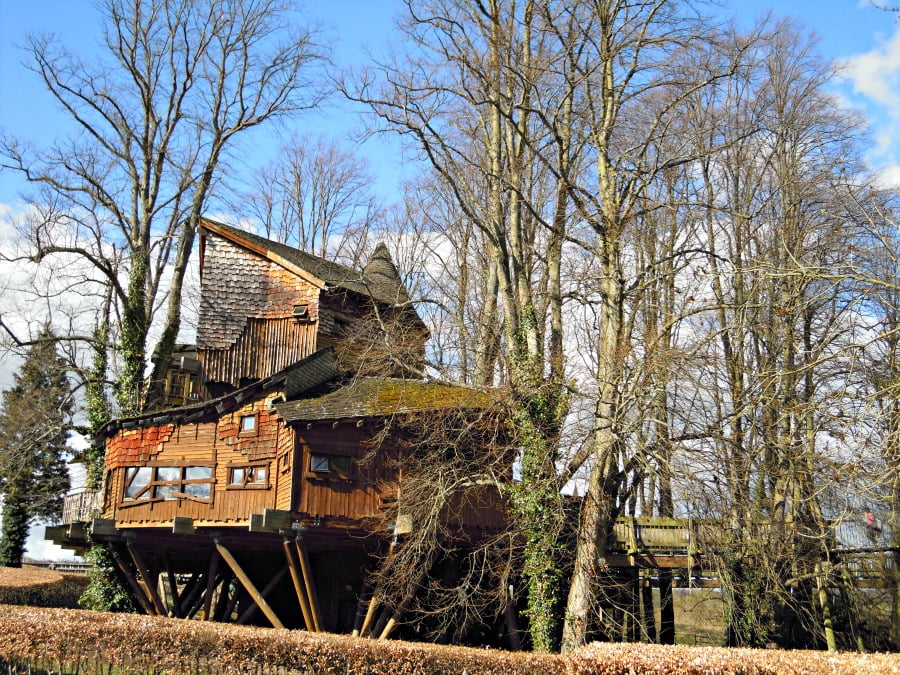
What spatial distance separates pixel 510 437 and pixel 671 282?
8167 millimetres

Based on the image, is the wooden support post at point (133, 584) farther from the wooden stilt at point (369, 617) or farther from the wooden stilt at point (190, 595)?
the wooden stilt at point (369, 617)

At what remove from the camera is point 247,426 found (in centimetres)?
2131

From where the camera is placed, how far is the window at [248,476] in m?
20.7

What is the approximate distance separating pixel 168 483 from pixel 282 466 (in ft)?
10.7

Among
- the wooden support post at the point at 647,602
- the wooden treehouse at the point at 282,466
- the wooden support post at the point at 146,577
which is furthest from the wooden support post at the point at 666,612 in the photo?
the wooden support post at the point at 146,577

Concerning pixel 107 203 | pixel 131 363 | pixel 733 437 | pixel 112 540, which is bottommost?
pixel 112 540

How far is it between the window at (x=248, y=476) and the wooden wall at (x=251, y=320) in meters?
5.11

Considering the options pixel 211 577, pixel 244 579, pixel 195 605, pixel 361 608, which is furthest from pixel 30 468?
pixel 361 608

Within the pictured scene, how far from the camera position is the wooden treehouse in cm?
2042

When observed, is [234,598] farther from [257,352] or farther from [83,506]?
[257,352]

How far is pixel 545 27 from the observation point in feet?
69.4

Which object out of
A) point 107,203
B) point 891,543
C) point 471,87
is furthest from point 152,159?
point 891,543

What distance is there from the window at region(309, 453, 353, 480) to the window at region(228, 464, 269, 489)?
3.93ft

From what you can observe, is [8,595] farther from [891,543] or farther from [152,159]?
[891,543]
